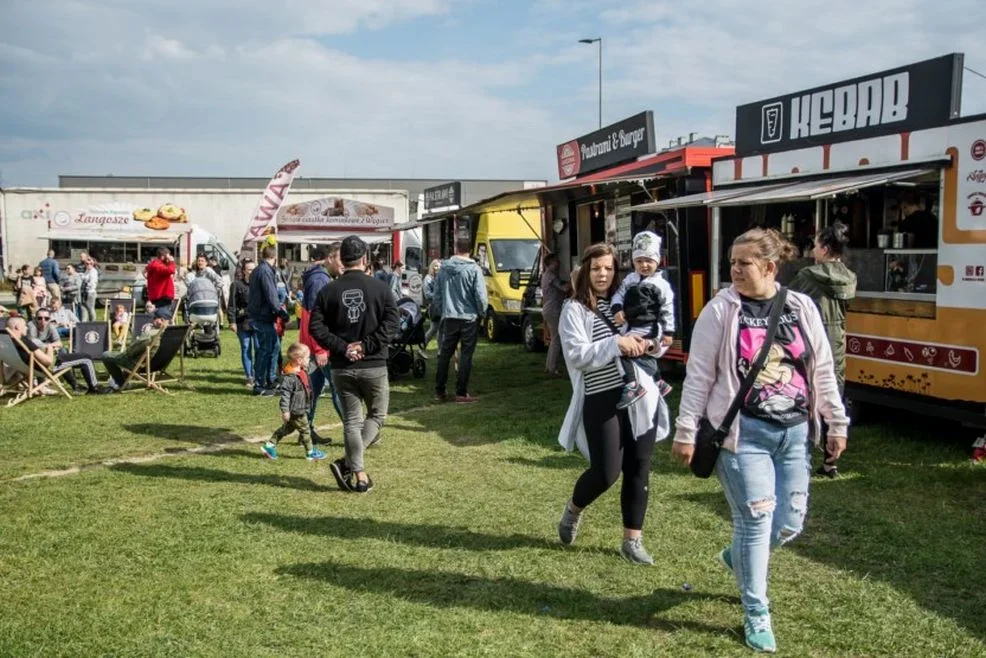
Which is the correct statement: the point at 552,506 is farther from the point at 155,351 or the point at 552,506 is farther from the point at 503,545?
the point at 155,351

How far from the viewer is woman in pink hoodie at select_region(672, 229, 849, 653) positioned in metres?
3.76

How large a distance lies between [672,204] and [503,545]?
5304 millimetres

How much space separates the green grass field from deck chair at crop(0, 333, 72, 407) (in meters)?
2.69

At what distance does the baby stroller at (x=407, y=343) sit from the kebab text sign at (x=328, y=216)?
59.0ft

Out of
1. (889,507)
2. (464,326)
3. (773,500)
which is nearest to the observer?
(773,500)

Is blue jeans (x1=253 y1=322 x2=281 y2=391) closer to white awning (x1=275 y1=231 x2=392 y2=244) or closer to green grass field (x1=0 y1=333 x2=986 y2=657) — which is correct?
green grass field (x1=0 y1=333 x2=986 y2=657)

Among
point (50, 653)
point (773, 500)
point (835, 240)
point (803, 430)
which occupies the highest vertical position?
point (835, 240)

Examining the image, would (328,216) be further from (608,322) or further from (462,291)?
(608,322)

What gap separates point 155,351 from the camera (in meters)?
11.7

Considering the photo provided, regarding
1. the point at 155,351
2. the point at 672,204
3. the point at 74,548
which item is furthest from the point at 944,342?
the point at 155,351

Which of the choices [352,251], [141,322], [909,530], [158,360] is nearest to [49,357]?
[158,360]

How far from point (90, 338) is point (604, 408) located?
31.9 ft

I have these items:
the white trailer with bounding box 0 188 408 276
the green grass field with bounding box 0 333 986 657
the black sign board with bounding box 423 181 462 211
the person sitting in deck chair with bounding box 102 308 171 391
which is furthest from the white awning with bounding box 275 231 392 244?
the green grass field with bounding box 0 333 986 657

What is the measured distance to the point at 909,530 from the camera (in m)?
5.57
